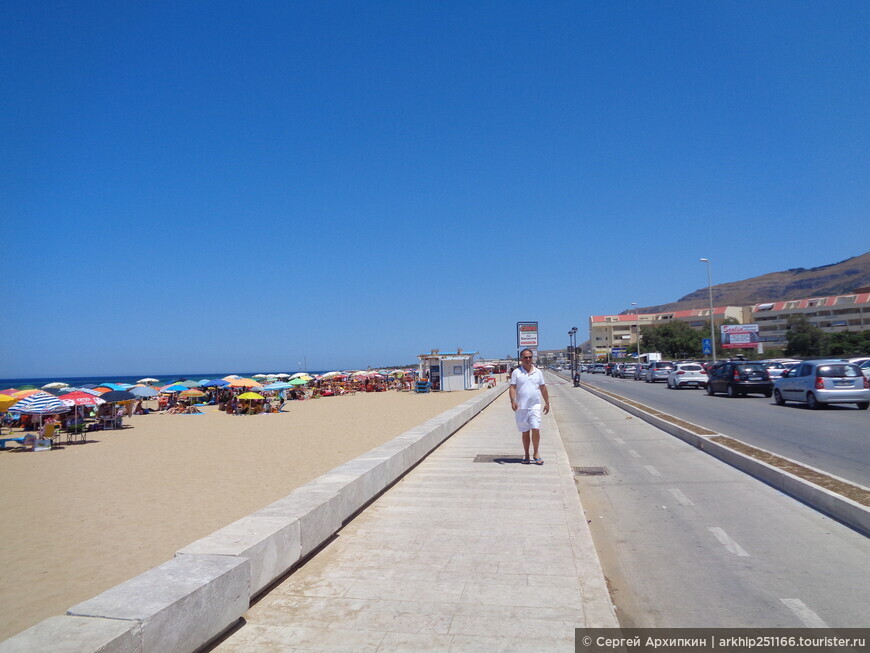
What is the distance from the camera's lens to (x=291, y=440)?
16578mm

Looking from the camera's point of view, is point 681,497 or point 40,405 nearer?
point 681,497

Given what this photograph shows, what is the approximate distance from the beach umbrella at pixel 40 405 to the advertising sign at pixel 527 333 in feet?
53.8

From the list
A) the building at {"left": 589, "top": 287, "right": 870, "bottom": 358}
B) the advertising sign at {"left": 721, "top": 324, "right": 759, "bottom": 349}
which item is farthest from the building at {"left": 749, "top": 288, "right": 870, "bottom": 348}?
the advertising sign at {"left": 721, "top": 324, "right": 759, "bottom": 349}

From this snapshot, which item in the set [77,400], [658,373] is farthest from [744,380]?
[77,400]

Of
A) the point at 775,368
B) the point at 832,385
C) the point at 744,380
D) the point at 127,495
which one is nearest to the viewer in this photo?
the point at 127,495

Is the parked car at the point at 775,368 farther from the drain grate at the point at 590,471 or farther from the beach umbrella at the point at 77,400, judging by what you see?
the beach umbrella at the point at 77,400

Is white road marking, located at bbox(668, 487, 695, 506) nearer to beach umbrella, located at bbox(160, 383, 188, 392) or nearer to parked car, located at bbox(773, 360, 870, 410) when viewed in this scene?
parked car, located at bbox(773, 360, 870, 410)

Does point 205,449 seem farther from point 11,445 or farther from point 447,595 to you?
point 447,595

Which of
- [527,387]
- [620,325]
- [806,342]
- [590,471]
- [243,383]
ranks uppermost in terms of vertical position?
[620,325]

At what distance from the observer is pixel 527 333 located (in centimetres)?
2533

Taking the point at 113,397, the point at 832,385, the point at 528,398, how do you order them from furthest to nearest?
the point at 113,397 → the point at 832,385 → the point at 528,398

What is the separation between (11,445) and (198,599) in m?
19.1

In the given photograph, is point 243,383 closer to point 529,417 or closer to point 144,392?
point 144,392

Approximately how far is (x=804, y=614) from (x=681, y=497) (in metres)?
3.66
